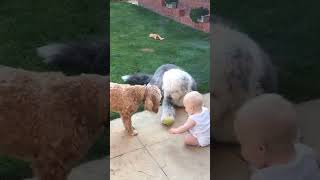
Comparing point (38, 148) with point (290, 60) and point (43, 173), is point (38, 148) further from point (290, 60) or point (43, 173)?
point (290, 60)

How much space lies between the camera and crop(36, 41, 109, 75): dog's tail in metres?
1.10

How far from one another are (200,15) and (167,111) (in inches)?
13.1

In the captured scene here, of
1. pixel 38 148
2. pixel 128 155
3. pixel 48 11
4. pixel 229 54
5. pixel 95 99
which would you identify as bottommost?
pixel 128 155

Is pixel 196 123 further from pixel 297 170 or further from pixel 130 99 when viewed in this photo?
pixel 297 170

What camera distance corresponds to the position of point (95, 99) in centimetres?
111

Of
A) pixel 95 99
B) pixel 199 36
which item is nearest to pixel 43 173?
pixel 95 99

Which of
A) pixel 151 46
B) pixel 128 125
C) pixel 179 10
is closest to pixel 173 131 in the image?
pixel 128 125

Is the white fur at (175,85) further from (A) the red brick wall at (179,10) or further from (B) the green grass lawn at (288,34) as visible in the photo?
(B) the green grass lawn at (288,34)

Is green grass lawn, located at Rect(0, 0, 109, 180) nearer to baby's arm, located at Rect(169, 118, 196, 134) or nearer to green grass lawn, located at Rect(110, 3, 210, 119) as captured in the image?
green grass lawn, located at Rect(110, 3, 210, 119)

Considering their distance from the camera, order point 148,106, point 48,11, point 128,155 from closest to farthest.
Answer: point 48,11 → point 128,155 → point 148,106

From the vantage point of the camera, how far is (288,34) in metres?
1.13

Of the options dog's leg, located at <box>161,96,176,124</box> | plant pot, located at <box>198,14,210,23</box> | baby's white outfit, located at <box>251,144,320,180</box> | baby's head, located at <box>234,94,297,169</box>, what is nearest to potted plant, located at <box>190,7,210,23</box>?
plant pot, located at <box>198,14,210,23</box>

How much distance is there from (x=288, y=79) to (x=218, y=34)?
226mm

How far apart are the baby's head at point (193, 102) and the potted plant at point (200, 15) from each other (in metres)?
0.24
